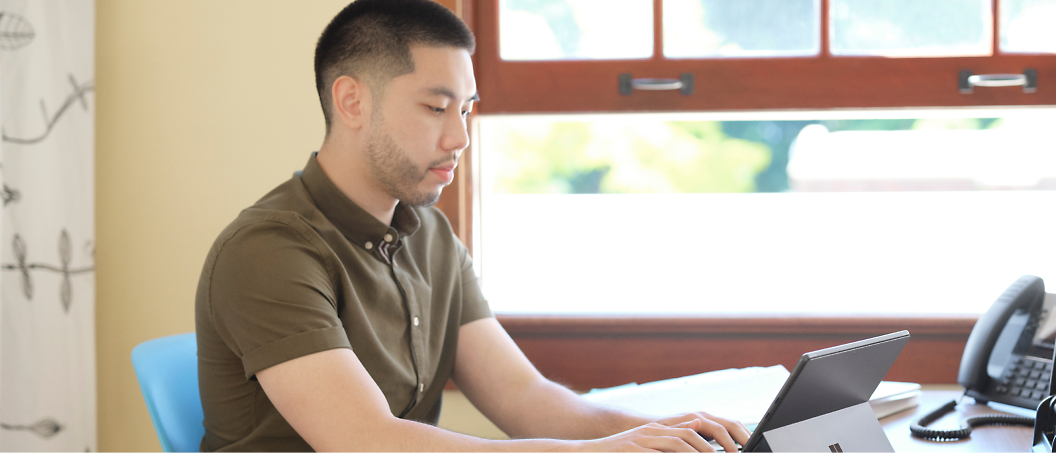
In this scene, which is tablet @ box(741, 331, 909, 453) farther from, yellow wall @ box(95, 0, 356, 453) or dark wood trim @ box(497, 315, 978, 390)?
yellow wall @ box(95, 0, 356, 453)

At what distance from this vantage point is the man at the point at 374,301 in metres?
0.92

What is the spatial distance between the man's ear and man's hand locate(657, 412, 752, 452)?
2.02ft

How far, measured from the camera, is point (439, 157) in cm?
116

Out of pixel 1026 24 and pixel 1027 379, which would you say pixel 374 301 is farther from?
→ pixel 1026 24

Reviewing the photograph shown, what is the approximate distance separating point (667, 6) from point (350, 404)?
1252 millimetres

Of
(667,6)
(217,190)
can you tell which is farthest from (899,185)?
(217,190)

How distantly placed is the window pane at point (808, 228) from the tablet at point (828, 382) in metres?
0.81

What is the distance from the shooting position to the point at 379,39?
114 centimetres

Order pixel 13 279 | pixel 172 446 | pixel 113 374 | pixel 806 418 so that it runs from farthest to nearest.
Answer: pixel 113 374 < pixel 13 279 < pixel 172 446 < pixel 806 418

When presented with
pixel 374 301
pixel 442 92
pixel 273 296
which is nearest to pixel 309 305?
pixel 273 296

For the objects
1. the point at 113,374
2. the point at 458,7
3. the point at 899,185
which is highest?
the point at 458,7

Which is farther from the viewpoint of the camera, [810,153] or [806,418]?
[810,153]

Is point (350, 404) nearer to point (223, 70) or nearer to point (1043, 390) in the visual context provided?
point (1043, 390)

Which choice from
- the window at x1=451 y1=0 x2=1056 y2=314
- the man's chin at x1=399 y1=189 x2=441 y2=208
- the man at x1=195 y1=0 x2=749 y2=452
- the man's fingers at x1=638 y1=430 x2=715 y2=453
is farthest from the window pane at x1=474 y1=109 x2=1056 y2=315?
the man's fingers at x1=638 y1=430 x2=715 y2=453
